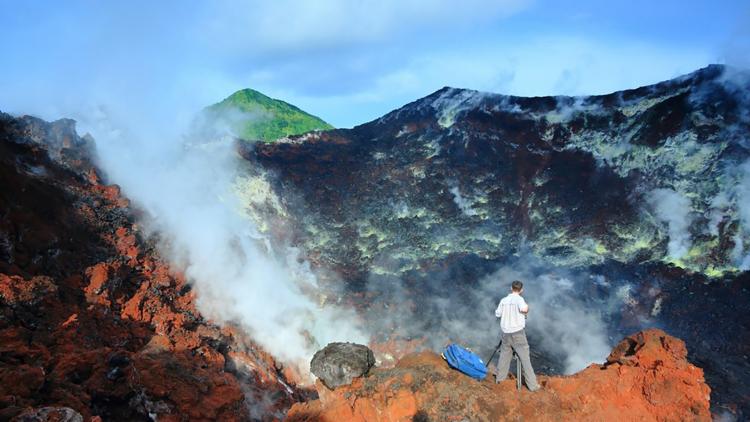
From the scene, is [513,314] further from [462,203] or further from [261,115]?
[261,115]

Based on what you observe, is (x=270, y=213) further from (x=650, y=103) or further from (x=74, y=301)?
(x=650, y=103)

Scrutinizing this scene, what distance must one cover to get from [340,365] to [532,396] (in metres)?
3.15

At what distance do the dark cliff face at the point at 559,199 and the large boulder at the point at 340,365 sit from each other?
9.40m

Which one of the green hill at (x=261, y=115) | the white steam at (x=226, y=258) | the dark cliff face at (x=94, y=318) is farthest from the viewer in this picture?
the green hill at (x=261, y=115)

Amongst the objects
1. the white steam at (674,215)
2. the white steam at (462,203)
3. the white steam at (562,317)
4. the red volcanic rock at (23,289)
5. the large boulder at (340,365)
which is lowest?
the white steam at (562,317)

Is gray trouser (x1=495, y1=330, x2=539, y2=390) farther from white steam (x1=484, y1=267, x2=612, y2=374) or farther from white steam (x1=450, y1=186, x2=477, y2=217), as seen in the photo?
white steam (x1=450, y1=186, x2=477, y2=217)

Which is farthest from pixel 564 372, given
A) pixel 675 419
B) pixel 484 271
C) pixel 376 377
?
pixel 376 377

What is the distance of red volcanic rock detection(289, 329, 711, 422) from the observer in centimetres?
651

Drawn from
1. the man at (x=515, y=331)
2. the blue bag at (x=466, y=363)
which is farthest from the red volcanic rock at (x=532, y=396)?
the man at (x=515, y=331)

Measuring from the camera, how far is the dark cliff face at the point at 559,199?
1531 centimetres

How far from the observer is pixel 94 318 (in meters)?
10.1

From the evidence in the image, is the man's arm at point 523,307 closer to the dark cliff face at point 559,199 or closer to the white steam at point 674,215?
the dark cliff face at point 559,199

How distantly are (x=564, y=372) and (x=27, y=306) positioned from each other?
14.8 meters

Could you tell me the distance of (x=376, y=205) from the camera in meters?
23.6
